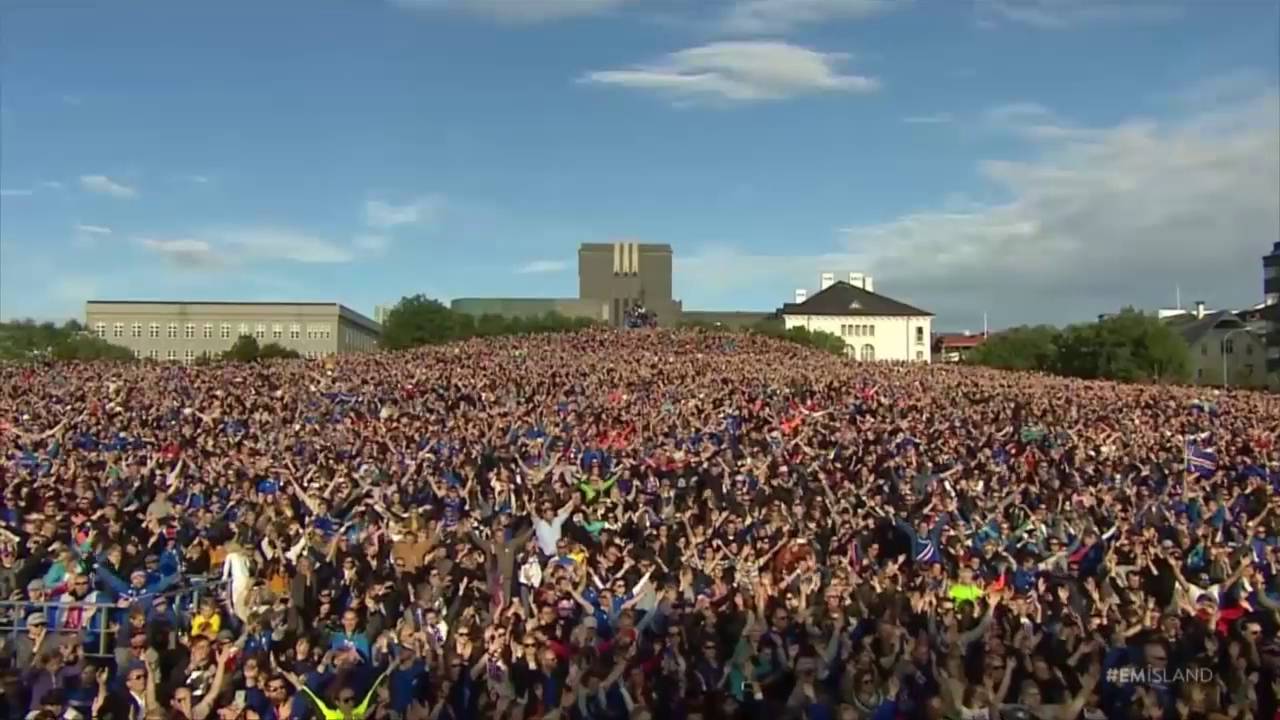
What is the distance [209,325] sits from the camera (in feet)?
420

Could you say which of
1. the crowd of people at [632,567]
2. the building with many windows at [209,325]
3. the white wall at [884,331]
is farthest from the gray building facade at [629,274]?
the crowd of people at [632,567]

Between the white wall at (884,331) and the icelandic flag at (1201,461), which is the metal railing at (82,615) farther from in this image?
the white wall at (884,331)

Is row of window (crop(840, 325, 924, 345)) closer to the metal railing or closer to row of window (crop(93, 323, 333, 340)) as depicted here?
row of window (crop(93, 323, 333, 340))

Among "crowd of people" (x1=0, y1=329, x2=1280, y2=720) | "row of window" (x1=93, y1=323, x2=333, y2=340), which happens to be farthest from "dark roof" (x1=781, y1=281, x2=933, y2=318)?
"crowd of people" (x1=0, y1=329, x2=1280, y2=720)

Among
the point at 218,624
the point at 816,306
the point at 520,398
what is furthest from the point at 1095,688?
the point at 816,306

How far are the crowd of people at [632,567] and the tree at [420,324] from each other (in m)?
64.4

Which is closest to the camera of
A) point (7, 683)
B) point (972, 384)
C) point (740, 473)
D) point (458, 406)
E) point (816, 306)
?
point (7, 683)

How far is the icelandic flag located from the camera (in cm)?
1897

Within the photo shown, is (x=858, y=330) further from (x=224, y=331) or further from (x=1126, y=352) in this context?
(x=224, y=331)

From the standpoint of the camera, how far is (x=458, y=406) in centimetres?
2748

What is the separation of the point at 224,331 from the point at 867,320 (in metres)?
63.2

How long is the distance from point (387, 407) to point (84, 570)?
48.7 feet

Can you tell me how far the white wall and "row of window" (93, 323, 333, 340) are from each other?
46.8m

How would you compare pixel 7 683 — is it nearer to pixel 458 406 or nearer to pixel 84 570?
pixel 84 570
